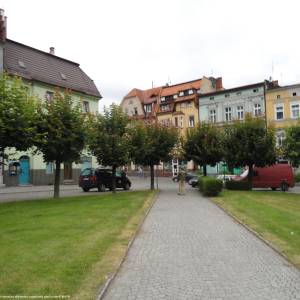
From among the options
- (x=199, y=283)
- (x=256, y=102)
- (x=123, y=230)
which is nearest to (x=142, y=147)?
(x=123, y=230)

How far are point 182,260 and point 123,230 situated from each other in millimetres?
3692

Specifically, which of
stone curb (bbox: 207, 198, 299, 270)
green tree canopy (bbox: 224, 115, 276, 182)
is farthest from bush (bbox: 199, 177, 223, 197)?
stone curb (bbox: 207, 198, 299, 270)

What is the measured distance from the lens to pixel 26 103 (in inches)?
790

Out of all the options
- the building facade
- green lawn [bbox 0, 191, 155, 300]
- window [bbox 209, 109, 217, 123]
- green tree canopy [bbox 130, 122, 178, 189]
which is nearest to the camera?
green lawn [bbox 0, 191, 155, 300]

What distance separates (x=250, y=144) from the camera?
94.4ft

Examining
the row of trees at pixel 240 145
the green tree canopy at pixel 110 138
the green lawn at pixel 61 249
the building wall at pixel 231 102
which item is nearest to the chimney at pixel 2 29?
the green tree canopy at pixel 110 138

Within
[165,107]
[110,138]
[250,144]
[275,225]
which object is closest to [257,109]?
[165,107]

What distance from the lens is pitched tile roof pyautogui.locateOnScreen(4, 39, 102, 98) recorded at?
39.8m

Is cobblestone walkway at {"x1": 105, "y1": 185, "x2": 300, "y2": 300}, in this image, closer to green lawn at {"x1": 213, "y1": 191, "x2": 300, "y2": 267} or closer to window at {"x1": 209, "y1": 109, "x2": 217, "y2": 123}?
green lawn at {"x1": 213, "y1": 191, "x2": 300, "y2": 267}

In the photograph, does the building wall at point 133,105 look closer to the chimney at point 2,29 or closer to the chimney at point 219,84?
the chimney at point 219,84

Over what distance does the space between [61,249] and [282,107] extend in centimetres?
4545

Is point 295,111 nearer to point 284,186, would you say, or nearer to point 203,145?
point 284,186

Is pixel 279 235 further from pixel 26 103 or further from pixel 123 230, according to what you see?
pixel 26 103

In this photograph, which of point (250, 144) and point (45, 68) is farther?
point (45, 68)
